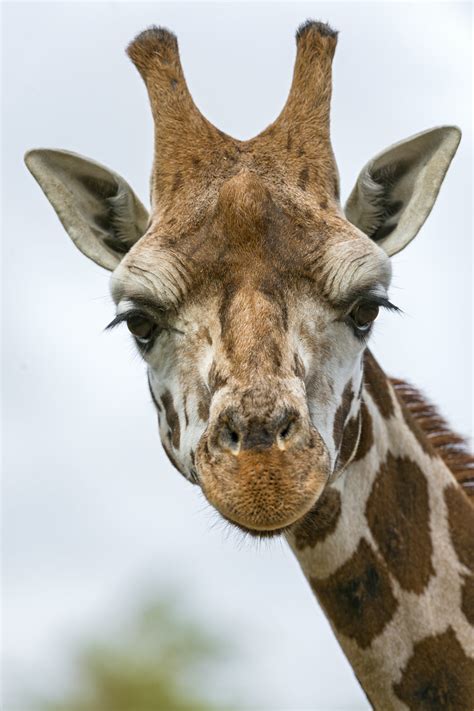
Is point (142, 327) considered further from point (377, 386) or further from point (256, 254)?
point (377, 386)

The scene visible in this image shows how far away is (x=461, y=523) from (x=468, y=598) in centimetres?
52

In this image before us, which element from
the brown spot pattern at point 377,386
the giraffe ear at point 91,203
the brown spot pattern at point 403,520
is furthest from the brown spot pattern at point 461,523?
the giraffe ear at point 91,203

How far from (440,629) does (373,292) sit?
1995mm

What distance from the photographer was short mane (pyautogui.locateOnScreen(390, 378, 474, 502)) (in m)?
8.34

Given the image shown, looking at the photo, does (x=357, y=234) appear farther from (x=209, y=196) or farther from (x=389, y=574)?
(x=389, y=574)

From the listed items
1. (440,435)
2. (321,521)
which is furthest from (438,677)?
(440,435)

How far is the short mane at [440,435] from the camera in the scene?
8.34 m

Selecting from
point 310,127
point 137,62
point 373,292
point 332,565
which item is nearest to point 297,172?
point 310,127

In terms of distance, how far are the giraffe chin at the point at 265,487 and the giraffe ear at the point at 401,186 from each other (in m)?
2.20

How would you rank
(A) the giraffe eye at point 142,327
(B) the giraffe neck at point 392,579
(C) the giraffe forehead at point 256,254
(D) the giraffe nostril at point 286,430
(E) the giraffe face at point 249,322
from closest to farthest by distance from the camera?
(D) the giraffe nostril at point 286,430 < (E) the giraffe face at point 249,322 < (C) the giraffe forehead at point 256,254 < (A) the giraffe eye at point 142,327 < (B) the giraffe neck at point 392,579

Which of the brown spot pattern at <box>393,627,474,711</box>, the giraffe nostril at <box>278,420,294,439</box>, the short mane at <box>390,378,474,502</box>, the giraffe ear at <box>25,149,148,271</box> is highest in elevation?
the giraffe ear at <box>25,149,148,271</box>

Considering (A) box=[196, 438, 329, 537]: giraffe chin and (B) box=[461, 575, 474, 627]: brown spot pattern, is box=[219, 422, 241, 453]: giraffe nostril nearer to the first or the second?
(A) box=[196, 438, 329, 537]: giraffe chin

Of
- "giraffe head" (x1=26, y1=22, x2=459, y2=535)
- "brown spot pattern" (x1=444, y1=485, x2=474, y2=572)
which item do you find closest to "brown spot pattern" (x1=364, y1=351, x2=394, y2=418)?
"giraffe head" (x1=26, y1=22, x2=459, y2=535)

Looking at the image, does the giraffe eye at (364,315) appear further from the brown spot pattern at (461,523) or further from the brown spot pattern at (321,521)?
the brown spot pattern at (461,523)
